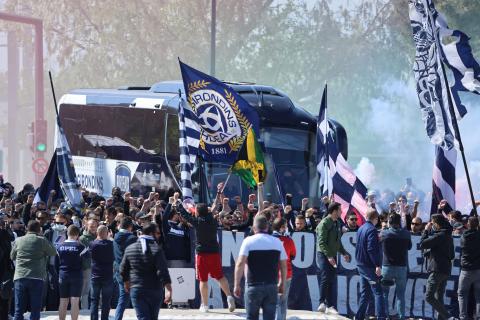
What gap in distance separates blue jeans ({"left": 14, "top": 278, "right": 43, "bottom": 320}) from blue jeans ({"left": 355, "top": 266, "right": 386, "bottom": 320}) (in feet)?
14.9

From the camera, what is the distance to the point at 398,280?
19703mm

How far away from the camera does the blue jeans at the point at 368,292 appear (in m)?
19.5

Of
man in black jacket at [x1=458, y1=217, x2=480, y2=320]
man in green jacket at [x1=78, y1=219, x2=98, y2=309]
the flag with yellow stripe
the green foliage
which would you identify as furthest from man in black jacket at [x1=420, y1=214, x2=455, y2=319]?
the green foliage

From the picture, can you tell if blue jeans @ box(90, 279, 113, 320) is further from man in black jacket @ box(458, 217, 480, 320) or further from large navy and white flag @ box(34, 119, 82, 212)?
large navy and white flag @ box(34, 119, 82, 212)

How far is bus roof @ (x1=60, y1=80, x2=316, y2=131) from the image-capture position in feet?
89.2

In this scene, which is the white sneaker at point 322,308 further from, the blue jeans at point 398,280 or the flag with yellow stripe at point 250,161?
the flag with yellow stripe at point 250,161

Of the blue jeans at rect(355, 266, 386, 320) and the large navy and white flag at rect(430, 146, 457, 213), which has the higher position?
the large navy and white flag at rect(430, 146, 457, 213)

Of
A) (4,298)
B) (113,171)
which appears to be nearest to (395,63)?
(113,171)

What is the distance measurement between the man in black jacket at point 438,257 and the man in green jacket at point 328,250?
1.17 metres

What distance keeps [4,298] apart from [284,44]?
40.4 metres

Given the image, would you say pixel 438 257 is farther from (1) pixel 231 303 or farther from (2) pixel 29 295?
(2) pixel 29 295

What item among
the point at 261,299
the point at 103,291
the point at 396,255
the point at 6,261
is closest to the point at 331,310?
A: the point at 396,255

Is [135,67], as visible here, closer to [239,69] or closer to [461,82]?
[239,69]

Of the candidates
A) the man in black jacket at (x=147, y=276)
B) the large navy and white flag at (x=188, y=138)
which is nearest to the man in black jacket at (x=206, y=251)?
the large navy and white flag at (x=188, y=138)
